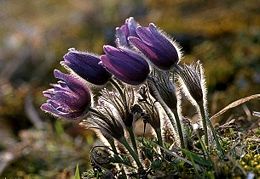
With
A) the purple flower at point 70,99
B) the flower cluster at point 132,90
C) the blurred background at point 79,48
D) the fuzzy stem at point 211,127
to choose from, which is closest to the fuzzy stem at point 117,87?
the flower cluster at point 132,90

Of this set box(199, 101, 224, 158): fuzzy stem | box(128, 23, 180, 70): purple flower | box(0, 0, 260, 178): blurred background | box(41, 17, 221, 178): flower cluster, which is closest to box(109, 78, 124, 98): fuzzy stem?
box(41, 17, 221, 178): flower cluster

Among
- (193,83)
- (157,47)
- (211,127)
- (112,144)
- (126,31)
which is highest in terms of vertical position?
(126,31)

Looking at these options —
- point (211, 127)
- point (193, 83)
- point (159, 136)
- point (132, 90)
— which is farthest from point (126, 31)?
point (211, 127)

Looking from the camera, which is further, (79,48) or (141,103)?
(79,48)

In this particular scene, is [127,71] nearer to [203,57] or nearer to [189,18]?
[203,57]

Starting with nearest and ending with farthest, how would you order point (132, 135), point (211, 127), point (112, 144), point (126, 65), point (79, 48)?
point (126, 65), point (211, 127), point (132, 135), point (112, 144), point (79, 48)

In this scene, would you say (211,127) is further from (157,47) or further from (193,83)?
(157,47)

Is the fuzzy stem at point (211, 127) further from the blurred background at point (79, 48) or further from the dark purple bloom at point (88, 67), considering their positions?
the blurred background at point (79, 48)

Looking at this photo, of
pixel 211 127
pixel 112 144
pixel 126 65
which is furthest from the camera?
pixel 112 144
